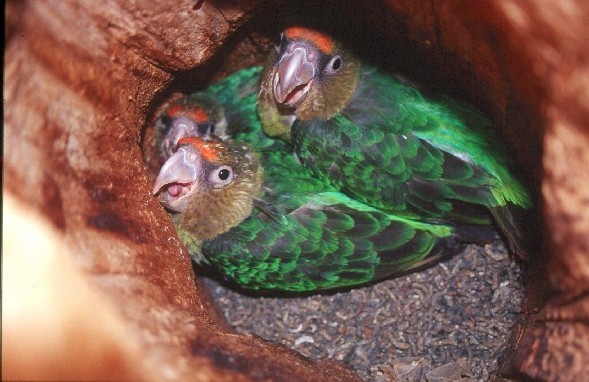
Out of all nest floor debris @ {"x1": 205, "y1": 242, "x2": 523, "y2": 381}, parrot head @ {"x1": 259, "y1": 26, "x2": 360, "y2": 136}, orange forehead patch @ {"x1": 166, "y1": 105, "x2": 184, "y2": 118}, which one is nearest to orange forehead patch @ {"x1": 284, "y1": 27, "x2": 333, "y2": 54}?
parrot head @ {"x1": 259, "y1": 26, "x2": 360, "y2": 136}

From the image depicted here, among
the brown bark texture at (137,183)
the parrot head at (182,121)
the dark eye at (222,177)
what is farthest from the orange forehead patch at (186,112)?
the brown bark texture at (137,183)

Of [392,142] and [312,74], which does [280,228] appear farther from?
[312,74]

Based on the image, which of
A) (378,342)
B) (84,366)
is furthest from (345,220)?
(84,366)

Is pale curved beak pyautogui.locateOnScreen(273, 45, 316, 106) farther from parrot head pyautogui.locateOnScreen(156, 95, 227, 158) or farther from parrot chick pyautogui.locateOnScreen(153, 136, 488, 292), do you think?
parrot head pyautogui.locateOnScreen(156, 95, 227, 158)

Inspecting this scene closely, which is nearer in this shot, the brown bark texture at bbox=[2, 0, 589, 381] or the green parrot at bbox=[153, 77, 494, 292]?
the brown bark texture at bbox=[2, 0, 589, 381]

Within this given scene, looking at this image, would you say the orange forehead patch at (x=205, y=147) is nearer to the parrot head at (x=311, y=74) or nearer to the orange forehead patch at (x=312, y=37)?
the parrot head at (x=311, y=74)

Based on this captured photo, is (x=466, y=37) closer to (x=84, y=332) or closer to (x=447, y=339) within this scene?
(x=447, y=339)

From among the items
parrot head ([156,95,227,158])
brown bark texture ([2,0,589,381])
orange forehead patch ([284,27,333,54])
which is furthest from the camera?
parrot head ([156,95,227,158])
